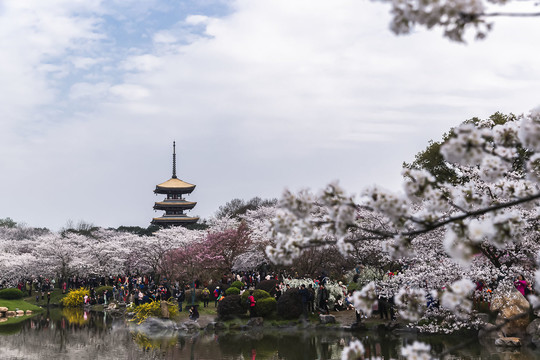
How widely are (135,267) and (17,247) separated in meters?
16.2

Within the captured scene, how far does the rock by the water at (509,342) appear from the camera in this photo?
14461 millimetres

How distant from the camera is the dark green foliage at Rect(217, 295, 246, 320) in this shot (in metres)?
21.7

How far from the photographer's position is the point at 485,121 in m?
15.3

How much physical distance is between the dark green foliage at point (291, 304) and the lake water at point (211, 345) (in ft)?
3.30

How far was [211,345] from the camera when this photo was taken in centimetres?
1773

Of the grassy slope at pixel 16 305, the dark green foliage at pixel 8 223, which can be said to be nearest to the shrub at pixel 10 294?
the grassy slope at pixel 16 305

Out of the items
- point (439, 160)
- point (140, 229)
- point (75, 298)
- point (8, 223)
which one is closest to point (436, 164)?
point (439, 160)

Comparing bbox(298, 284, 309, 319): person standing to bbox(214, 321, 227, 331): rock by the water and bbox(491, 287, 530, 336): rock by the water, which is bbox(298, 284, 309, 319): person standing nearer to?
bbox(214, 321, 227, 331): rock by the water

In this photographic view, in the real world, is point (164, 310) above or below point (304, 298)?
below

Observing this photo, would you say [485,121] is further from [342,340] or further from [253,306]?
[253,306]

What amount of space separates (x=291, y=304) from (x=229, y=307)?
268 centimetres

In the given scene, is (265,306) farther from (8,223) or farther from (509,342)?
(8,223)

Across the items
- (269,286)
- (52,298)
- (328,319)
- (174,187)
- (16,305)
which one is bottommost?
(328,319)

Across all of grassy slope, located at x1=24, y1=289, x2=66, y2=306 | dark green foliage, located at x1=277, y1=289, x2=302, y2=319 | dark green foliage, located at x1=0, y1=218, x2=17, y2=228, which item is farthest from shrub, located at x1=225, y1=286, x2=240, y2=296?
dark green foliage, located at x1=0, y1=218, x2=17, y2=228
